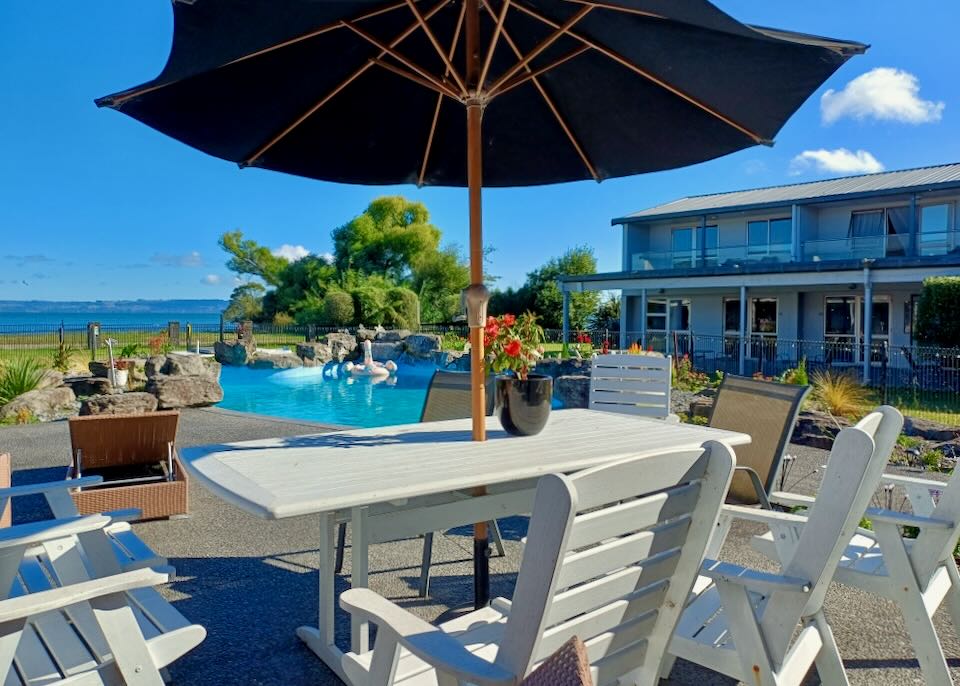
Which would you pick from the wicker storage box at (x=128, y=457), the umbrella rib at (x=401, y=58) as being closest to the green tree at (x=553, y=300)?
the wicker storage box at (x=128, y=457)

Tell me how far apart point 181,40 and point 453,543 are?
10.0 ft

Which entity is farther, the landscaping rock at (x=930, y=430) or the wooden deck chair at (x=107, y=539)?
the landscaping rock at (x=930, y=430)

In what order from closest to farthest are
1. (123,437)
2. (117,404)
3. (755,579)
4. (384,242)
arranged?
(755,579) < (123,437) < (117,404) < (384,242)

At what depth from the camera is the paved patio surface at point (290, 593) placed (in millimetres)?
2506

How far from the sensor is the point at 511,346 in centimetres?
302

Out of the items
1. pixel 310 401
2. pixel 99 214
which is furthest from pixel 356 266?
pixel 99 214

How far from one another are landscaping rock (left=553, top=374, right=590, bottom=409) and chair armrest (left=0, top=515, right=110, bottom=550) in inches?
295

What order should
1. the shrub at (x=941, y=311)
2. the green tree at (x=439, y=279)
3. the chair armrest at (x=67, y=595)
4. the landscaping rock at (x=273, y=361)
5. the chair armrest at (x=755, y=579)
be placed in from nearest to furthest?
the chair armrest at (x=67, y=595), the chair armrest at (x=755, y=579), the shrub at (x=941, y=311), the landscaping rock at (x=273, y=361), the green tree at (x=439, y=279)

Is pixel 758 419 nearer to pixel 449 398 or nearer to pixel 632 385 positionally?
pixel 632 385

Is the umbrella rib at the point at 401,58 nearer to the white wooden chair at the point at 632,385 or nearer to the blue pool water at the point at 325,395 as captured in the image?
the white wooden chair at the point at 632,385

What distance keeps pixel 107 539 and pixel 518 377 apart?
1763 mm

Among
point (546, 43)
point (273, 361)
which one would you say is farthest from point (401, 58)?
point (273, 361)

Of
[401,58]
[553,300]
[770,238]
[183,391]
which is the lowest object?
[183,391]

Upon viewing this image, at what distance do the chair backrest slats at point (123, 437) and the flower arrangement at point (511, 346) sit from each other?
8.87 feet
